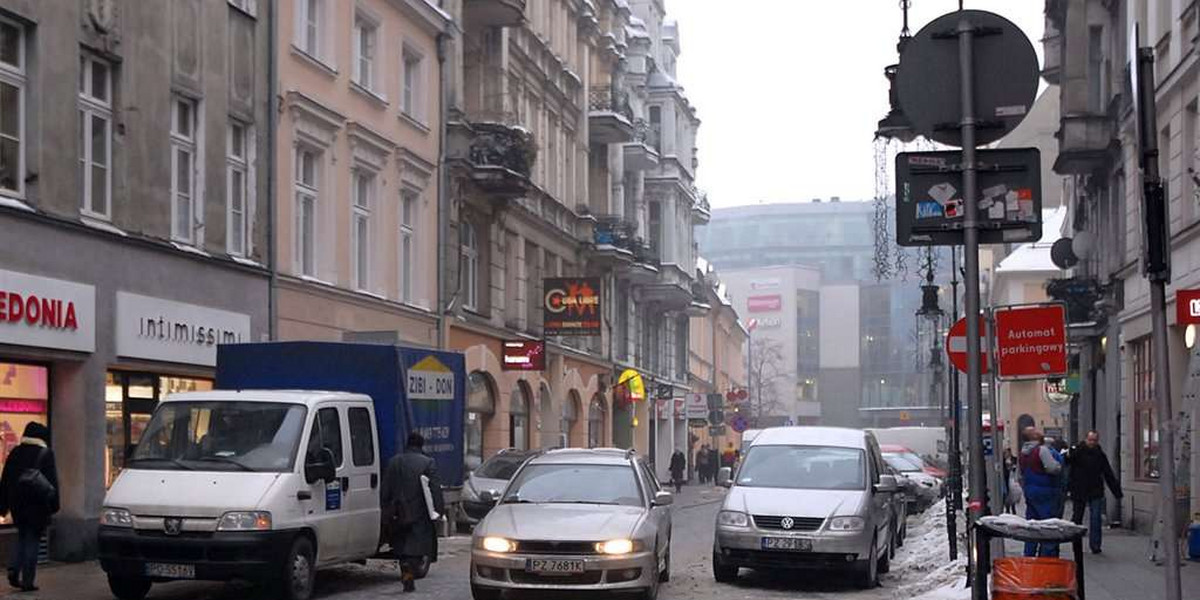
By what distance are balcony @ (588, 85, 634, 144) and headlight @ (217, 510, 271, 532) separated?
35.0 m

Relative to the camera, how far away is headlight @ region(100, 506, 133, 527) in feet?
48.1

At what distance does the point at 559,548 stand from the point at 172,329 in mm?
8788

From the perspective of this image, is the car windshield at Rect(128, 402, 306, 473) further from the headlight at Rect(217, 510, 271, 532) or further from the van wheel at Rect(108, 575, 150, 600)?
the van wheel at Rect(108, 575, 150, 600)

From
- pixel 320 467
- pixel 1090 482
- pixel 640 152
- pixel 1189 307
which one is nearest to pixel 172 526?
pixel 320 467

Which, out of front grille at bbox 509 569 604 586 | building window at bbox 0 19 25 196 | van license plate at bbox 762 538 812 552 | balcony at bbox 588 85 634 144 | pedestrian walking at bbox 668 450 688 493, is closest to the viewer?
front grille at bbox 509 569 604 586

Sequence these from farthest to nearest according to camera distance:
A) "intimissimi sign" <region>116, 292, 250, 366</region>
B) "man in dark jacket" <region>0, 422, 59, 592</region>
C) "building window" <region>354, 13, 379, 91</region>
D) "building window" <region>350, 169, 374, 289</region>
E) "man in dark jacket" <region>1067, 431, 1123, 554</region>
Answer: "building window" <region>354, 13, 379, 91</region> < "building window" <region>350, 169, 374, 289</region> < "man in dark jacket" <region>1067, 431, 1123, 554</region> < "intimissimi sign" <region>116, 292, 250, 366</region> < "man in dark jacket" <region>0, 422, 59, 592</region>

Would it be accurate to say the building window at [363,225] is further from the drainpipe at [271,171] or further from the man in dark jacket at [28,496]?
the man in dark jacket at [28,496]

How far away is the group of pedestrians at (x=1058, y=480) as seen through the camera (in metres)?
19.8

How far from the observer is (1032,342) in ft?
43.1

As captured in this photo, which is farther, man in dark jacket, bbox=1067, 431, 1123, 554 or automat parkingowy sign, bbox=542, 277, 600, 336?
automat parkingowy sign, bbox=542, 277, 600, 336

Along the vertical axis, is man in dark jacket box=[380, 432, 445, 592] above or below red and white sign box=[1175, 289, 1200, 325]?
below

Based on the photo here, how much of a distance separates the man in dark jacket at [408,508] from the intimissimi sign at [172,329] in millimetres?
5423

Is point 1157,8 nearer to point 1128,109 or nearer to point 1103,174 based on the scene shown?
point 1128,109

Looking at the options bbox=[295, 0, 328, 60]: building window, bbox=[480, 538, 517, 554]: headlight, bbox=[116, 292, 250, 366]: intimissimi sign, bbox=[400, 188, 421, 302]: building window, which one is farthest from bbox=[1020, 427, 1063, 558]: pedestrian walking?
bbox=[400, 188, 421, 302]: building window
